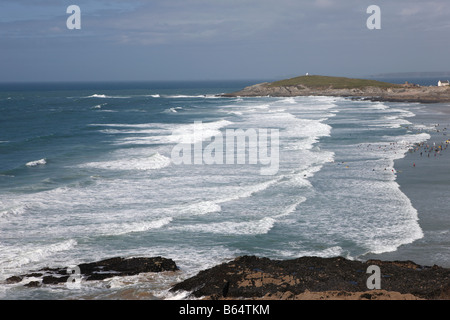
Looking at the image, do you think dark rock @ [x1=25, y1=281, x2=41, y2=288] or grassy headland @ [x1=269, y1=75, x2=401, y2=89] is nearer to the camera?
dark rock @ [x1=25, y1=281, x2=41, y2=288]

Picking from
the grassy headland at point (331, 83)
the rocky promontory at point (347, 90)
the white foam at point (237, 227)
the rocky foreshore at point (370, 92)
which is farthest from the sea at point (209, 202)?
the grassy headland at point (331, 83)

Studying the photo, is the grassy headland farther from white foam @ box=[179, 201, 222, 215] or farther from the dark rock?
the dark rock

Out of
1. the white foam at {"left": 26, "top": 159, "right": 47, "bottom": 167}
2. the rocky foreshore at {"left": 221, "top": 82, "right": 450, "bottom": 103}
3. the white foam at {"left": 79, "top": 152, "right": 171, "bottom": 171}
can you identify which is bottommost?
the white foam at {"left": 79, "top": 152, "right": 171, "bottom": 171}

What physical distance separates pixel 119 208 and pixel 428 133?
141ft

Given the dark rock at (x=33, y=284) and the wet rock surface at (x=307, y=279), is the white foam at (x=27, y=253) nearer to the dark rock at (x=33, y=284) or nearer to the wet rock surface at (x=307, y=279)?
the dark rock at (x=33, y=284)

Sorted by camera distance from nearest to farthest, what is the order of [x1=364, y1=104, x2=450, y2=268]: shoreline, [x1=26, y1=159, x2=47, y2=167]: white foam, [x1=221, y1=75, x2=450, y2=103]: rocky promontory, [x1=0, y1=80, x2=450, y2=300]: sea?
[x1=364, y1=104, x2=450, y2=268]: shoreline, [x1=0, y1=80, x2=450, y2=300]: sea, [x1=26, y1=159, x2=47, y2=167]: white foam, [x1=221, y1=75, x2=450, y2=103]: rocky promontory

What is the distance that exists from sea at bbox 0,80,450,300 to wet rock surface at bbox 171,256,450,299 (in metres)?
1.41

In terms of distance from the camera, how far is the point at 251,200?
99.6ft

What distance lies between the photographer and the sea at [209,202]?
21828 mm

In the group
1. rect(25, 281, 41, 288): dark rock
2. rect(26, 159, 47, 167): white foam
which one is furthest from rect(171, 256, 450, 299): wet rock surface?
rect(26, 159, 47, 167): white foam

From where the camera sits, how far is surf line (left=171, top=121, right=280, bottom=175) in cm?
4269

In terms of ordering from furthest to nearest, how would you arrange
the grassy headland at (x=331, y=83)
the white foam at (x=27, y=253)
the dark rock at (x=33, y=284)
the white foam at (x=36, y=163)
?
1. the grassy headland at (x=331, y=83)
2. the white foam at (x=36, y=163)
3. the white foam at (x=27, y=253)
4. the dark rock at (x=33, y=284)

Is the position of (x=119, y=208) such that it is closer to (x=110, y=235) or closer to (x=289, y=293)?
(x=110, y=235)

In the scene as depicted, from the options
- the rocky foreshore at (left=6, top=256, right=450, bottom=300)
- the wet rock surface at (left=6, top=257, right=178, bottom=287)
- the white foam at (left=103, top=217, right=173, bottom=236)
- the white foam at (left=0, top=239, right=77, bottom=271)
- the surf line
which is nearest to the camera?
the rocky foreshore at (left=6, top=256, right=450, bottom=300)
